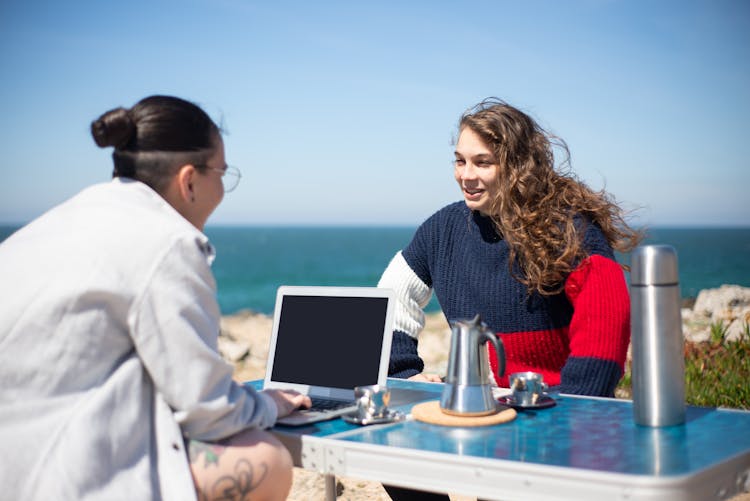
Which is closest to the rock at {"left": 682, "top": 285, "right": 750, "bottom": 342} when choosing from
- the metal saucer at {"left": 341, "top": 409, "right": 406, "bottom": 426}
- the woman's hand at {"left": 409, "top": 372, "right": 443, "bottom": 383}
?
the woman's hand at {"left": 409, "top": 372, "right": 443, "bottom": 383}

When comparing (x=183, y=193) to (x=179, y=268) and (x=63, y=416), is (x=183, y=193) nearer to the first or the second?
(x=179, y=268)

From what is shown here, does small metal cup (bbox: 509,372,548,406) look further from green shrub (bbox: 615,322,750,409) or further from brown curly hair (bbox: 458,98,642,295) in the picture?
green shrub (bbox: 615,322,750,409)

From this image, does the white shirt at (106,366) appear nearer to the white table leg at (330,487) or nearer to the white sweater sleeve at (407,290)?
the white table leg at (330,487)

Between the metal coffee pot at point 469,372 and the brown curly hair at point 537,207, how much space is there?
89 cm

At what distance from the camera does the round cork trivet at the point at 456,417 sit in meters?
2.33

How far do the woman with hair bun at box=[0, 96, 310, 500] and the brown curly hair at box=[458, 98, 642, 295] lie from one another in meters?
1.42

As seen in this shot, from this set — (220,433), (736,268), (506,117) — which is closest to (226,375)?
(220,433)

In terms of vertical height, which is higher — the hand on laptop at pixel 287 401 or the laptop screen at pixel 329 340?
the laptop screen at pixel 329 340

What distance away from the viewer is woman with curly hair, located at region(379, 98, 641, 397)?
3117 millimetres

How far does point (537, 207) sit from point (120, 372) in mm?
1856

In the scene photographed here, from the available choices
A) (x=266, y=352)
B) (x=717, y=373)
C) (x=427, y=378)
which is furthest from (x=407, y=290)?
(x=266, y=352)

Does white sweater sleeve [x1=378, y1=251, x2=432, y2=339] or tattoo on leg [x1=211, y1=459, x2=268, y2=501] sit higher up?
white sweater sleeve [x1=378, y1=251, x2=432, y2=339]

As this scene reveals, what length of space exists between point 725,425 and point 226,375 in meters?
1.37

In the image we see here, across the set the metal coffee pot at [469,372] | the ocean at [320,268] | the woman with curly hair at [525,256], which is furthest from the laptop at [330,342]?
the ocean at [320,268]
